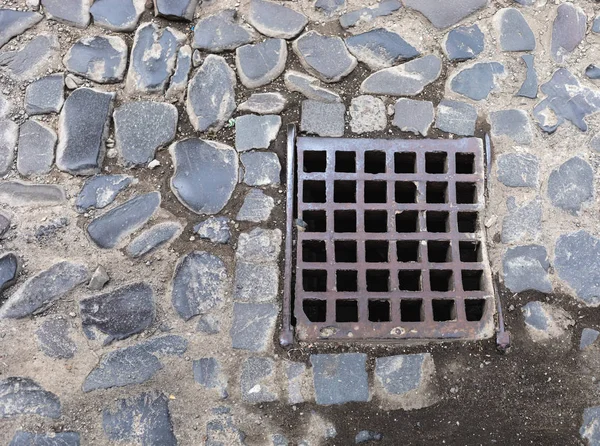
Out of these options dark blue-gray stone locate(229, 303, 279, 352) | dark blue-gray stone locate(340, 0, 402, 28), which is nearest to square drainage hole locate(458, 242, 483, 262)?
dark blue-gray stone locate(229, 303, 279, 352)

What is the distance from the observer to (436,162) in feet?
8.06

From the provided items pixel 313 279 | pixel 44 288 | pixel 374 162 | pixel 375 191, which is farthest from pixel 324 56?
pixel 44 288

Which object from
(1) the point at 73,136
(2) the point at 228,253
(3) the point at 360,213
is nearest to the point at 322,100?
(3) the point at 360,213

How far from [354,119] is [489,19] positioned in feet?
2.51

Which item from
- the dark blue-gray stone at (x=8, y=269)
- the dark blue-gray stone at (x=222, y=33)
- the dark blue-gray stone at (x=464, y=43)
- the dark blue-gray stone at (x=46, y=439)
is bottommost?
the dark blue-gray stone at (x=46, y=439)

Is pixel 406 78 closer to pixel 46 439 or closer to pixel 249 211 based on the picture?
pixel 249 211

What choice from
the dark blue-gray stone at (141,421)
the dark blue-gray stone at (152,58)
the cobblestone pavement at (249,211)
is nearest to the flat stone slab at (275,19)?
the cobblestone pavement at (249,211)

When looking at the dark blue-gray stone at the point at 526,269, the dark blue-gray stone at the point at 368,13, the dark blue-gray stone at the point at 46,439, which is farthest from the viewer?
the dark blue-gray stone at the point at 368,13

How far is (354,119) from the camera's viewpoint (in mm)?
2393

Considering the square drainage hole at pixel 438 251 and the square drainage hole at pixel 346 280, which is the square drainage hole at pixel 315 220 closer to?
the square drainage hole at pixel 346 280

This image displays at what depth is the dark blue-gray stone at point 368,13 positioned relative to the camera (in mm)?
2527

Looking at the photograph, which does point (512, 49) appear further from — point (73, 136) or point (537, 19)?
point (73, 136)

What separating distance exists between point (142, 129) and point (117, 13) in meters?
0.57

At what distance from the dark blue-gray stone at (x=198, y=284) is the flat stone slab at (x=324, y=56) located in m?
0.88
